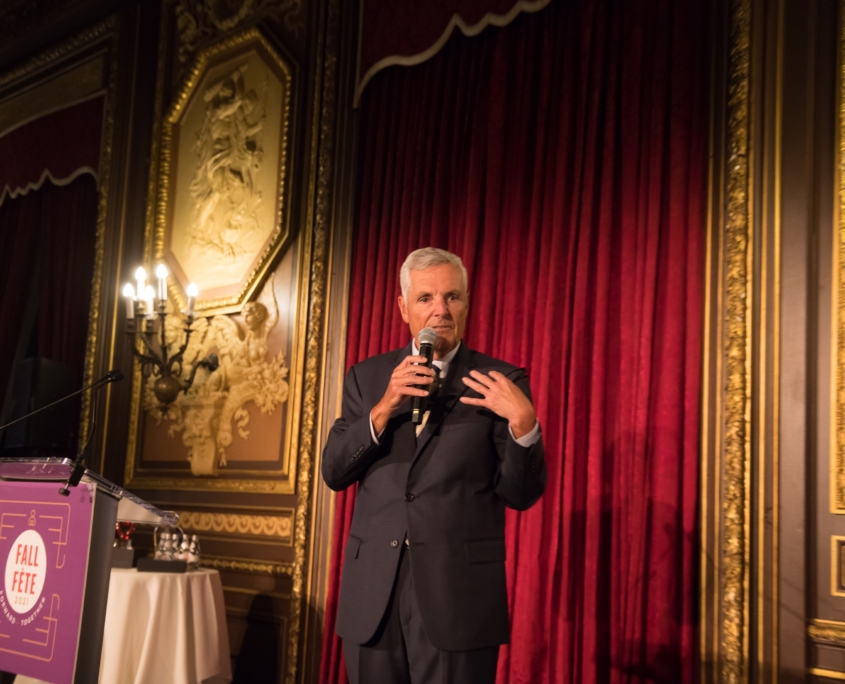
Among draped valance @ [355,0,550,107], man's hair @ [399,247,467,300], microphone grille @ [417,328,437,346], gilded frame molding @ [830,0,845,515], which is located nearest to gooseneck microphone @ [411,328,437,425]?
microphone grille @ [417,328,437,346]

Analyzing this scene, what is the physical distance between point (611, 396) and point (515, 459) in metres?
1.50

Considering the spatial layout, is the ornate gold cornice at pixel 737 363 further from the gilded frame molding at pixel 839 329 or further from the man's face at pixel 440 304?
the man's face at pixel 440 304

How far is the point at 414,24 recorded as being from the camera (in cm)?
431

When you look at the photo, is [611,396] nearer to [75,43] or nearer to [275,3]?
[275,3]

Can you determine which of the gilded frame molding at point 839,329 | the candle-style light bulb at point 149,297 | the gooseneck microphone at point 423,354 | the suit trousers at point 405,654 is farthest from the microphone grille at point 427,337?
the candle-style light bulb at point 149,297

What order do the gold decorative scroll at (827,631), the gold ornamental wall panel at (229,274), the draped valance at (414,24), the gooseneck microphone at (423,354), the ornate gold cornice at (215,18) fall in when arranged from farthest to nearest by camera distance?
the ornate gold cornice at (215,18), the gold ornamental wall panel at (229,274), the draped valance at (414,24), the gold decorative scroll at (827,631), the gooseneck microphone at (423,354)

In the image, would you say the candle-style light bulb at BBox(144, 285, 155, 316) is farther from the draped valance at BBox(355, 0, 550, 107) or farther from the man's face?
the man's face

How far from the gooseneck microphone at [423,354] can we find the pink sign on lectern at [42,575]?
35.5 inches

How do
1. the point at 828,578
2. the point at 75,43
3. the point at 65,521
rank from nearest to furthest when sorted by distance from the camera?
the point at 65,521
the point at 828,578
the point at 75,43

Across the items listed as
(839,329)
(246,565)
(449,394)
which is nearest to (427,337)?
(449,394)

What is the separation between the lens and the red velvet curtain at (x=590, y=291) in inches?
125

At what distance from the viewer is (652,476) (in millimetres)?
3229

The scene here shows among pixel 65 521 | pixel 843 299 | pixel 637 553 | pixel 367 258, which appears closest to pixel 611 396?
pixel 637 553

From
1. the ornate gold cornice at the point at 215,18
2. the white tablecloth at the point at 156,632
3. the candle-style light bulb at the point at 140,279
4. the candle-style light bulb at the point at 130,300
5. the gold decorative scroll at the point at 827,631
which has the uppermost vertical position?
the ornate gold cornice at the point at 215,18
